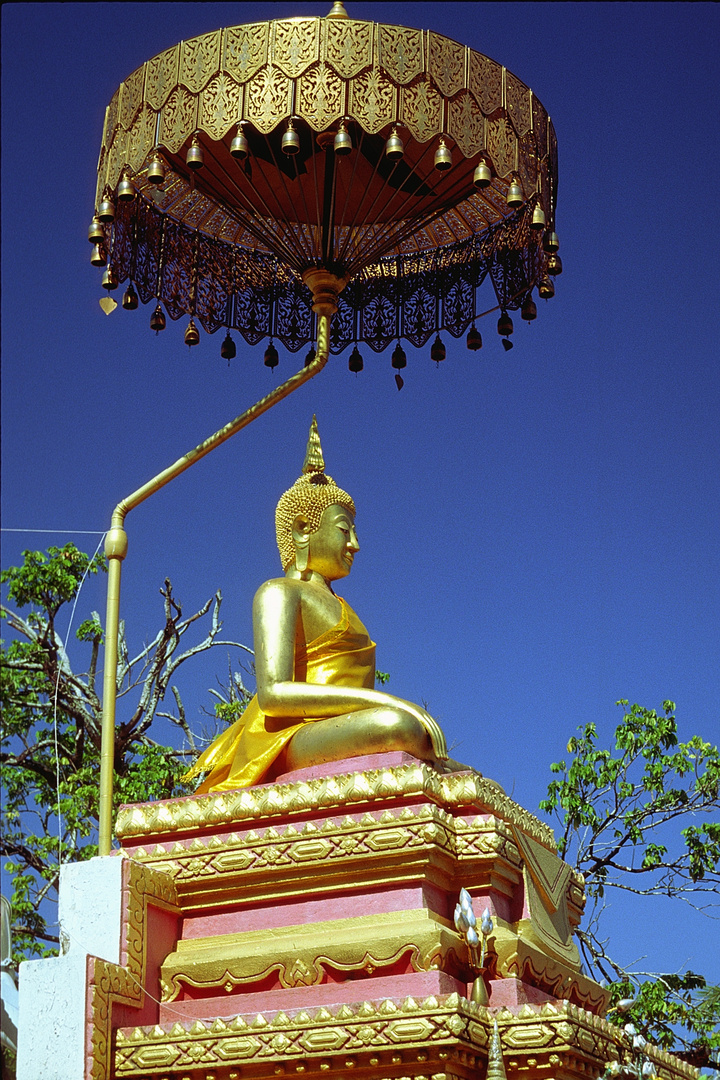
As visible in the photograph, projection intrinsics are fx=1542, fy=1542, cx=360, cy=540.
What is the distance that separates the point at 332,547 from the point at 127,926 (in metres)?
3.37

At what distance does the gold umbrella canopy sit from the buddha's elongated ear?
1917 millimetres

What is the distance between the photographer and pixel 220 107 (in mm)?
10438

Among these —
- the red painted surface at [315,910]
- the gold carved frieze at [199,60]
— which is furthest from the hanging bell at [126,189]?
the red painted surface at [315,910]

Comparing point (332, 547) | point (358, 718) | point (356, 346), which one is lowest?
point (358, 718)

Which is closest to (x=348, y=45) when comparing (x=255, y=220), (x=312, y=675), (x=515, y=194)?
(x=515, y=194)

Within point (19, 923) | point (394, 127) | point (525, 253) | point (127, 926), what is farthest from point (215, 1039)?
point (19, 923)

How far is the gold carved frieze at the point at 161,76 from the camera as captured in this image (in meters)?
10.7

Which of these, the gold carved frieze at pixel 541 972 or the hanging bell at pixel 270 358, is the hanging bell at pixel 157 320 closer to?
the hanging bell at pixel 270 358

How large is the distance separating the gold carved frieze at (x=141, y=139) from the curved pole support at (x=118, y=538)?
1792 millimetres

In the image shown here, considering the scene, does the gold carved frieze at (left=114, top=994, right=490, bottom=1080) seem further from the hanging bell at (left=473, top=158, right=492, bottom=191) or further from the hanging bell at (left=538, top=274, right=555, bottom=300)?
the hanging bell at (left=538, top=274, right=555, bottom=300)

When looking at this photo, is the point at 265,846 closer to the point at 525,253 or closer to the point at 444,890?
the point at 444,890

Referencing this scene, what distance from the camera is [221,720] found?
17.3 meters

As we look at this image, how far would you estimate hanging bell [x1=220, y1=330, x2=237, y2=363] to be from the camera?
12.9 m

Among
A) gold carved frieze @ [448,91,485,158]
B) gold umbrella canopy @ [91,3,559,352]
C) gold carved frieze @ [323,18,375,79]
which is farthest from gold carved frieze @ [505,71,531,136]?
gold carved frieze @ [323,18,375,79]
